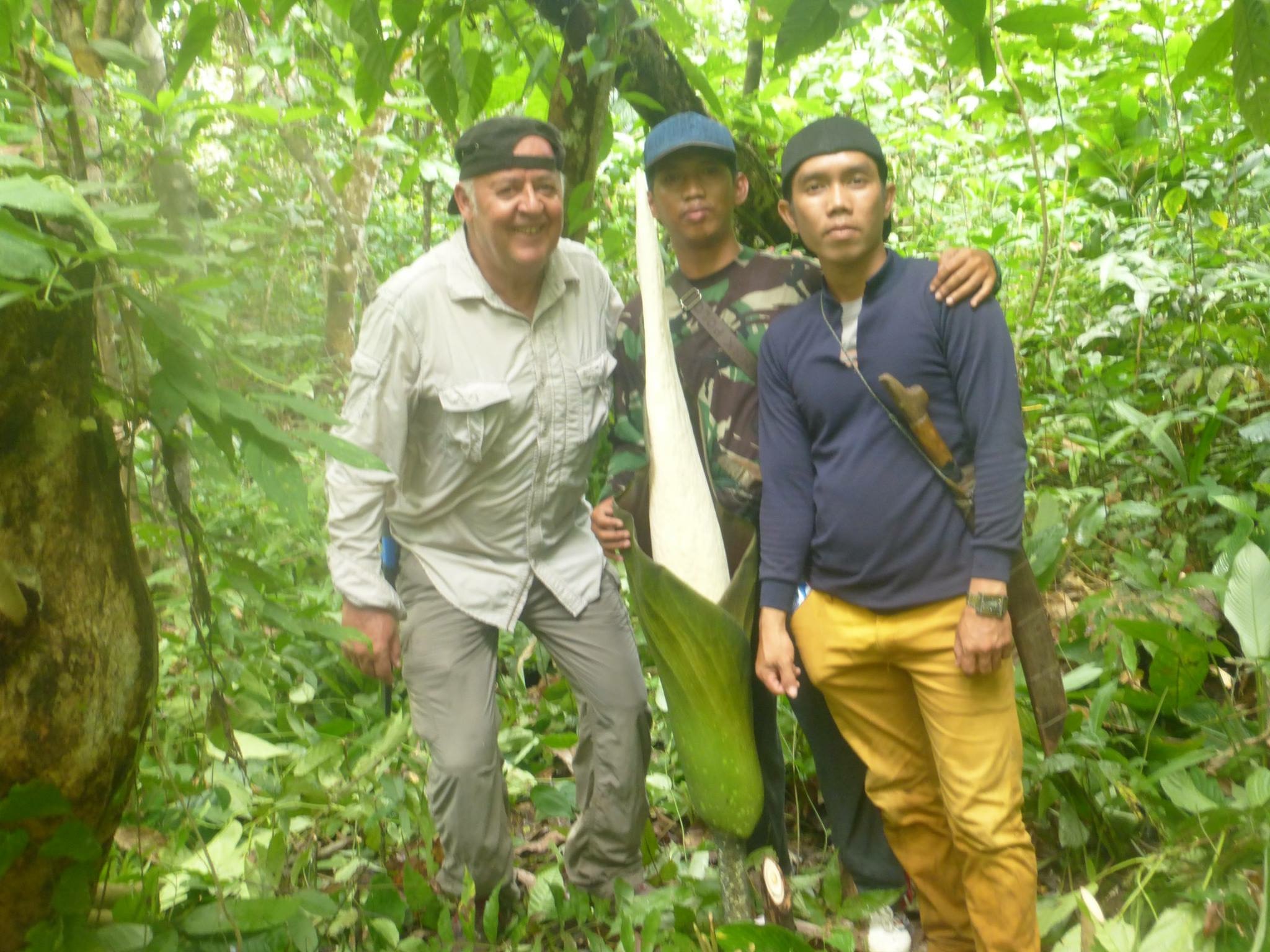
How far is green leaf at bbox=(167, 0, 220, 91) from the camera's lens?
1.66m

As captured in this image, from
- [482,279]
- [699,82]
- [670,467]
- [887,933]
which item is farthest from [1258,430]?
[482,279]

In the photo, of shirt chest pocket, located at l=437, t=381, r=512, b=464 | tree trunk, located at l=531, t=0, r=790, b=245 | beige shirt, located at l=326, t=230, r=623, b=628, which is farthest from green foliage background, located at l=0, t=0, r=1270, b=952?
shirt chest pocket, located at l=437, t=381, r=512, b=464

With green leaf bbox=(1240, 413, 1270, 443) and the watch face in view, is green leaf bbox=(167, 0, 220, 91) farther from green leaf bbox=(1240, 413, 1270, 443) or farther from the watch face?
green leaf bbox=(1240, 413, 1270, 443)

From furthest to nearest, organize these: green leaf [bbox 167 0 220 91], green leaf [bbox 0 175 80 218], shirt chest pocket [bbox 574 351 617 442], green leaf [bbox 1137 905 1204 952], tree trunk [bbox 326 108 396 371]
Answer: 1. tree trunk [bbox 326 108 396 371]
2. shirt chest pocket [bbox 574 351 617 442]
3. green leaf [bbox 1137 905 1204 952]
4. green leaf [bbox 167 0 220 91]
5. green leaf [bbox 0 175 80 218]

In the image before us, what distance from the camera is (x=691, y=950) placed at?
2248 mm

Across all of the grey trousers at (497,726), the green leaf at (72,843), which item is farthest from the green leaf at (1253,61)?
the grey trousers at (497,726)

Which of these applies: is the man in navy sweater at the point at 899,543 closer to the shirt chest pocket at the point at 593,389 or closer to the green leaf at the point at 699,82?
the green leaf at the point at 699,82

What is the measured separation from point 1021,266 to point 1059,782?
11.0 ft

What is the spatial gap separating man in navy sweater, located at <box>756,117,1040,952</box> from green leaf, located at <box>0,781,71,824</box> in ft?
4.36

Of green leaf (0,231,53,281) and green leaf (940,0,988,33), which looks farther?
green leaf (940,0,988,33)

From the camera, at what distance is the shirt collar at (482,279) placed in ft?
8.20

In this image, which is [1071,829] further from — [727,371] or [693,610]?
[727,371]

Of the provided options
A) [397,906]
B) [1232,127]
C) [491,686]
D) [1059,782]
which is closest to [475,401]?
[491,686]

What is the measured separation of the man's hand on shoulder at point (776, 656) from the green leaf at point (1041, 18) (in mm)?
1202
